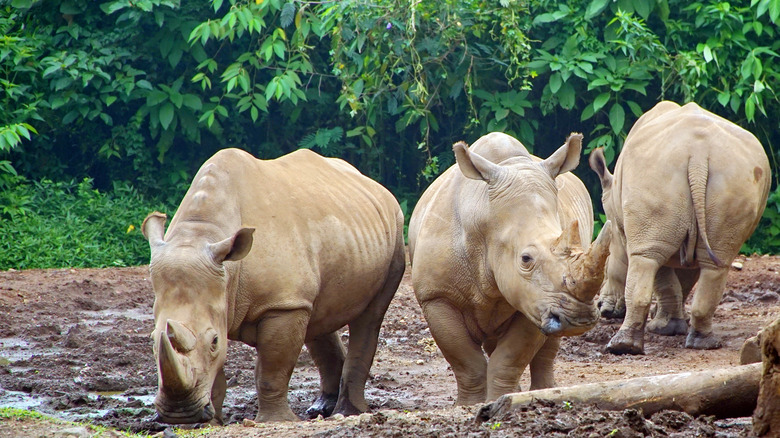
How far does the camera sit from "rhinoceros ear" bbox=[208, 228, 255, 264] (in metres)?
5.09

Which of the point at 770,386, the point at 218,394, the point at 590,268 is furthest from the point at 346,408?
the point at 770,386

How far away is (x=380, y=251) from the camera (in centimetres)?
650

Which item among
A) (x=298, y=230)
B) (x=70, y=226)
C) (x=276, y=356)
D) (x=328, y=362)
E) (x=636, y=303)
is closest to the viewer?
(x=276, y=356)

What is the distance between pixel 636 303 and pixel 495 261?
2493 millimetres

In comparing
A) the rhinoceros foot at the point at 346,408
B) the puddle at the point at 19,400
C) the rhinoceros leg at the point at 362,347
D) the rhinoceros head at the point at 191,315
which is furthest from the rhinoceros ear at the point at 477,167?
the puddle at the point at 19,400

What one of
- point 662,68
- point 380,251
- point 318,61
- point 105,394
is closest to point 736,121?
point 662,68

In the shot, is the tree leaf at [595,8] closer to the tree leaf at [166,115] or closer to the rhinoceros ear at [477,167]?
the tree leaf at [166,115]

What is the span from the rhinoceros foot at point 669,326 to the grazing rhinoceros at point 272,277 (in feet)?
8.86

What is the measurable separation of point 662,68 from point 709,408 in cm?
750

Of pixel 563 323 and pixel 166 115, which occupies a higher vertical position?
pixel 166 115

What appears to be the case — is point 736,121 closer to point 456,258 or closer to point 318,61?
point 318,61

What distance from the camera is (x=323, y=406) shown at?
6508mm

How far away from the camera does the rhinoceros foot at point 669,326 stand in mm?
8430

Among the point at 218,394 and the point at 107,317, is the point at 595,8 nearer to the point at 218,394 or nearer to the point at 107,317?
the point at 107,317
